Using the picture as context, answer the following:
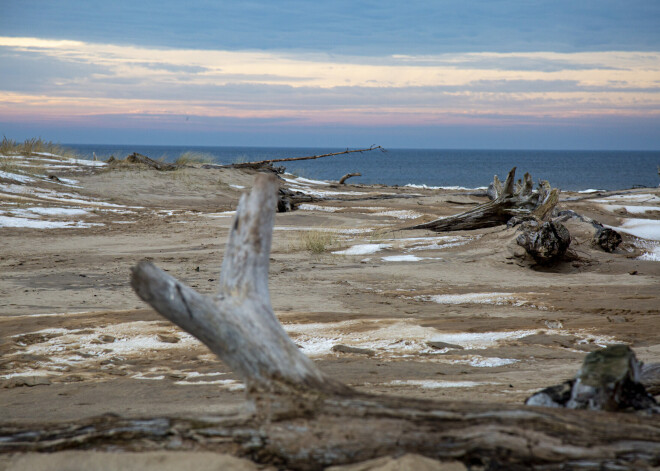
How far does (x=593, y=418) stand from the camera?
215 cm

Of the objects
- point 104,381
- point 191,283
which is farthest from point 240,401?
point 191,283

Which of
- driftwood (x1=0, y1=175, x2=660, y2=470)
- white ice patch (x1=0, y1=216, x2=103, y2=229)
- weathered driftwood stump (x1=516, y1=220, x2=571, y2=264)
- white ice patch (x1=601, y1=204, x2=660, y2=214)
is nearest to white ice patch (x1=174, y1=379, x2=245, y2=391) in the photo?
driftwood (x1=0, y1=175, x2=660, y2=470)

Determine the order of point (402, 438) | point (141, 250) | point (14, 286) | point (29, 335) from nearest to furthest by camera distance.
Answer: point (402, 438) < point (29, 335) < point (14, 286) < point (141, 250)

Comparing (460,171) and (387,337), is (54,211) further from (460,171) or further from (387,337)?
(460,171)

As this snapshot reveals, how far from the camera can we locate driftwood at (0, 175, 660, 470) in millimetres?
2020

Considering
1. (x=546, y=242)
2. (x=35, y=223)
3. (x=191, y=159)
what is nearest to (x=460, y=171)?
(x=191, y=159)

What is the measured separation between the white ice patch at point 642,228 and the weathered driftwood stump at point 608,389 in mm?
7685

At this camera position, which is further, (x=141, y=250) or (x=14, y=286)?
(x=141, y=250)

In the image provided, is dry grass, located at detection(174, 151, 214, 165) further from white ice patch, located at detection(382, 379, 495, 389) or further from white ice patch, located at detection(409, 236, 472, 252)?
white ice patch, located at detection(382, 379, 495, 389)

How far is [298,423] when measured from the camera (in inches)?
84.4

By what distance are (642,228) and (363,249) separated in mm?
4573

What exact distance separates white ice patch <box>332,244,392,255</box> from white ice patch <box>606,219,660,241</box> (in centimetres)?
383

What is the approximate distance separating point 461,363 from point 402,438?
2.22m

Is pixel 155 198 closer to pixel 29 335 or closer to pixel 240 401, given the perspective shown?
pixel 29 335
